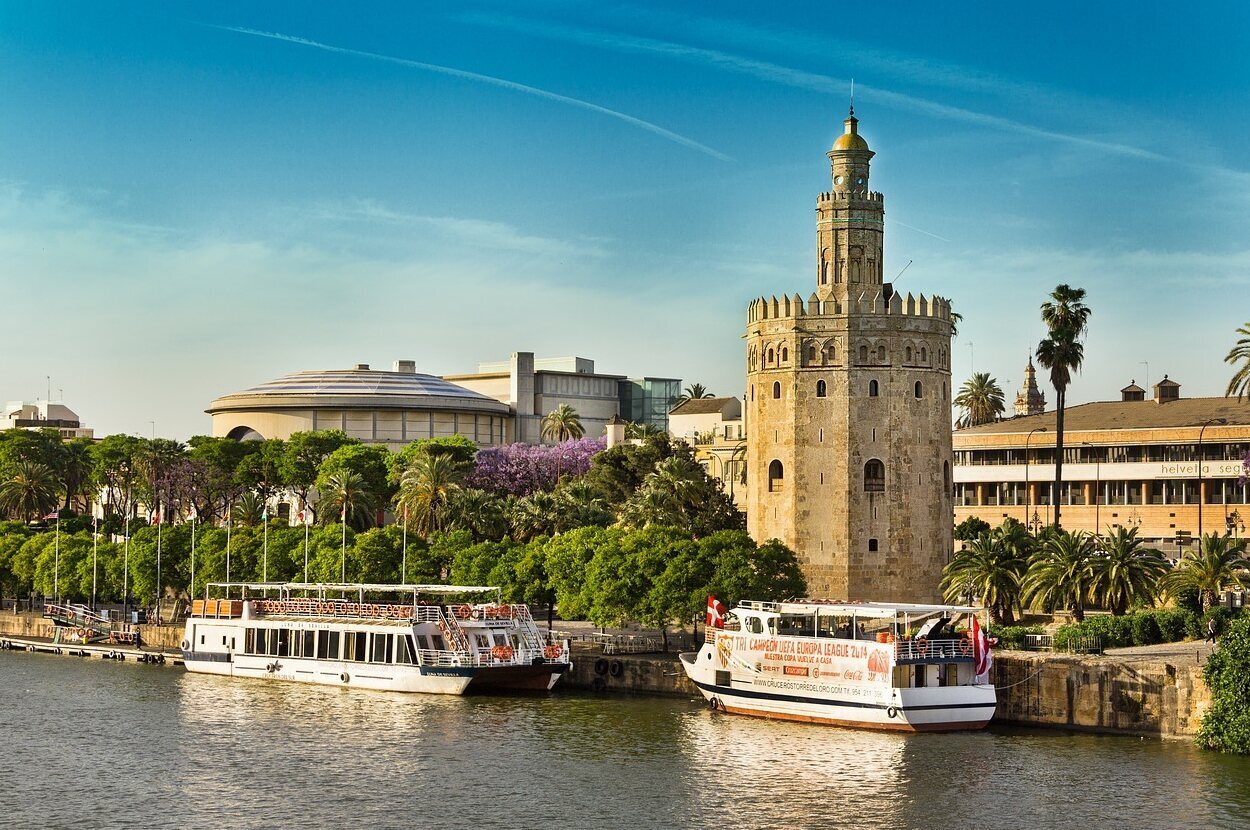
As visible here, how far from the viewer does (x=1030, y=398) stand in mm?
155500

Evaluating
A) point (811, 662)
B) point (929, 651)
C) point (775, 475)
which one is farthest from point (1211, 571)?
point (775, 475)

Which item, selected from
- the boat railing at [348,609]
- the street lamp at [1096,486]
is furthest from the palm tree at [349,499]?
the street lamp at [1096,486]

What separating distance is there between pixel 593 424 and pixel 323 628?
107492 millimetres

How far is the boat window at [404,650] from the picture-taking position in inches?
2623

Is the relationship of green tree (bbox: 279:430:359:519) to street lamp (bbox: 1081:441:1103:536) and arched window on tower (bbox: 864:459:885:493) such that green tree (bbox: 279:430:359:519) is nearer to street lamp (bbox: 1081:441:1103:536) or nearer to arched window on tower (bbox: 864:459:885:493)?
street lamp (bbox: 1081:441:1103:536)

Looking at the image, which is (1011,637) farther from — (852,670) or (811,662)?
(811,662)

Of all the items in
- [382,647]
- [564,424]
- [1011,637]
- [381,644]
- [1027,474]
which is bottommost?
[382,647]

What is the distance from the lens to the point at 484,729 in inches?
2221

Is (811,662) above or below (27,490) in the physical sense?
below

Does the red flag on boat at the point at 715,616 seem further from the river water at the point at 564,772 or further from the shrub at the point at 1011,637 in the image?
the shrub at the point at 1011,637

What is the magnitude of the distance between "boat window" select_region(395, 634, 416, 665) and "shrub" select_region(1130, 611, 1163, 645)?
27.3m

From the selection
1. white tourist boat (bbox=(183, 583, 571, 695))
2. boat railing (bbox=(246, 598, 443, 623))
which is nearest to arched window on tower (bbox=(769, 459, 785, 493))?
white tourist boat (bbox=(183, 583, 571, 695))

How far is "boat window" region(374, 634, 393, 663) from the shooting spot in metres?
67.4

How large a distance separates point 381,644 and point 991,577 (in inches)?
963
